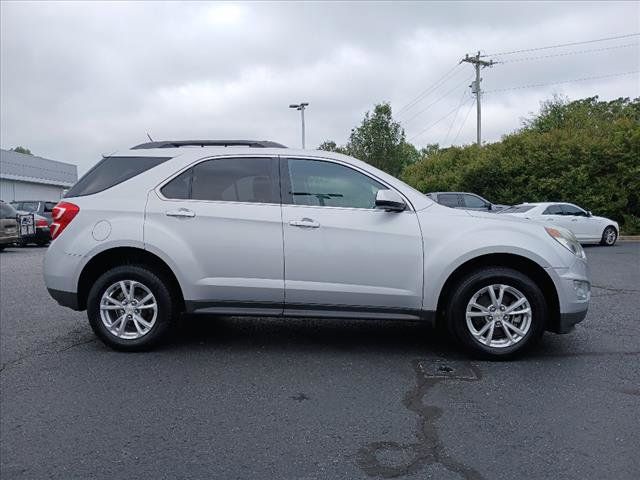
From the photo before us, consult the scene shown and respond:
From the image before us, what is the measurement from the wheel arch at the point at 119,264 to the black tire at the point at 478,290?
8.05 feet

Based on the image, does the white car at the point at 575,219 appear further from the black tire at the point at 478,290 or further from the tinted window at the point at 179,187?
the tinted window at the point at 179,187

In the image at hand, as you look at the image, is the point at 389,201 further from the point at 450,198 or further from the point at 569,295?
the point at 450,198

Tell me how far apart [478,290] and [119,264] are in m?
3.27

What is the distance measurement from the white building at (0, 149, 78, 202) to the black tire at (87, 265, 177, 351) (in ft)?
131

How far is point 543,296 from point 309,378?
2.18 metres

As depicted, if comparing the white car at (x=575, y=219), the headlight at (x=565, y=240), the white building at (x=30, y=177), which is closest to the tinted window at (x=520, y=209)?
the white car at (x=575, y=219)

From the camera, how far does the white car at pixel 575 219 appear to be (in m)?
15.7

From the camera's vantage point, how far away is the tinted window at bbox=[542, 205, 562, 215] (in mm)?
15805

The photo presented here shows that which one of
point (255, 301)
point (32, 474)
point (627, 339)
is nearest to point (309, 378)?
point (255, 301)

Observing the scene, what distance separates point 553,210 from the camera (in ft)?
52.3

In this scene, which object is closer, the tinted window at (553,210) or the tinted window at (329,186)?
the tinted window at (329,186)

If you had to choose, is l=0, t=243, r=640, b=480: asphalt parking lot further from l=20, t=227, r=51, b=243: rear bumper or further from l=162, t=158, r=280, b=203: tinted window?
l=20, t=227, r=51, b=243: rear bumper

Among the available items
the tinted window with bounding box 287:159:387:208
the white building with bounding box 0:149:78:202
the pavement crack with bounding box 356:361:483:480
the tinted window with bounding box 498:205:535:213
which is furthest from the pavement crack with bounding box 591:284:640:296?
the white building with bounding box 0:149:78:202

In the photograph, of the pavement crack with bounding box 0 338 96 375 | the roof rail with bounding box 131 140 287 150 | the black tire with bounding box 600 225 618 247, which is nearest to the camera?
the pavement crack with bounding box 0 338 96 375
